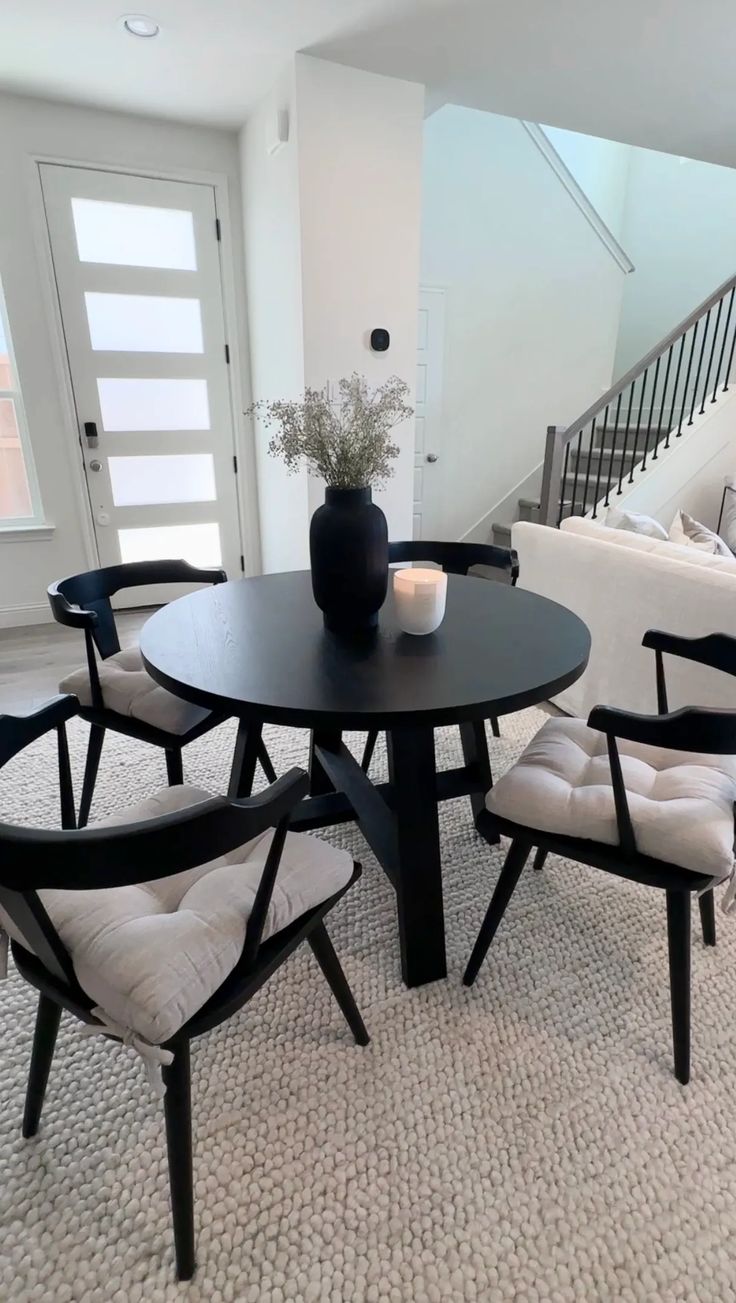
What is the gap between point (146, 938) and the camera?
0.90 m

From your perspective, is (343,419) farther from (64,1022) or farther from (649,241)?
(649,241)

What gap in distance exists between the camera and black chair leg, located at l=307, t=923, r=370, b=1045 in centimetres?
117

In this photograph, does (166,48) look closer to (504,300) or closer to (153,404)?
(153,404)

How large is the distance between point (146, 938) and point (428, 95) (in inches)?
146

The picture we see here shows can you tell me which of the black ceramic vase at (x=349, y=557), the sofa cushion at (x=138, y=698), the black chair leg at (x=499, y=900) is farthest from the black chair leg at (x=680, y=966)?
the sofa cushion at (x=138, y=698)

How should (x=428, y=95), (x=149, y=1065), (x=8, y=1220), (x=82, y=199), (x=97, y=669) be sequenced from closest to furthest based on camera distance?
(x=149, y=1065), (x=8, y=1220), (x=97, y=669), (x=428, y=95), (x=82, y=199)

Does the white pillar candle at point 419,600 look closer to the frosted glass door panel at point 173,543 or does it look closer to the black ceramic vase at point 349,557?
the black ceramic vase at point 349,557

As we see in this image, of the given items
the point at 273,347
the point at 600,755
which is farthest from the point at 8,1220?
the point at 273,347

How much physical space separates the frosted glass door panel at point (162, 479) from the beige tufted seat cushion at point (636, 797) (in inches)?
123

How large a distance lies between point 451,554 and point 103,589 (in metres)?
1.16

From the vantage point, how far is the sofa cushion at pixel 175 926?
0.85 meters

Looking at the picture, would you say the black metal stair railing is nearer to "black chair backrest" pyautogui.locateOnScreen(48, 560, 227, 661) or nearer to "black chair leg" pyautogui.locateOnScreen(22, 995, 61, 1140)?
"black chair backrest" pyautogui.locateOnScreen(48, 560, 227, 661)

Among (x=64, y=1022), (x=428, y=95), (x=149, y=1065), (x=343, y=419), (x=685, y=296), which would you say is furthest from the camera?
(x=685, y=296)

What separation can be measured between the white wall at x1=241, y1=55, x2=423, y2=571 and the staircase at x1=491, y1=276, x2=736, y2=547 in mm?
1064
